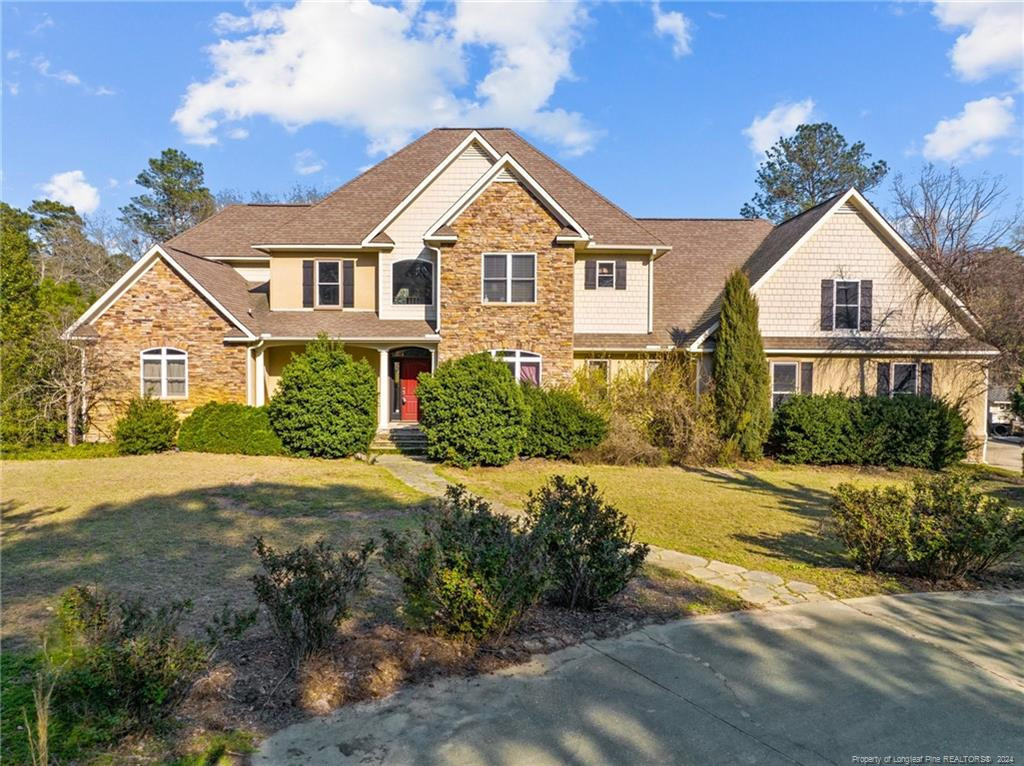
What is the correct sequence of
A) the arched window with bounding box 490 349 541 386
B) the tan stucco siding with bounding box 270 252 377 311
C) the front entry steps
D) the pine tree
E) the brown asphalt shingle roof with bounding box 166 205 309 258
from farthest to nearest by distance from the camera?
the pine tree, the brown asphalt shingle roof with bounding box 166 205 309 258, the tan stucco siding with bounding box 270 252 377 311, the arched window with bounding box 490 349 541 386, the front entry steps

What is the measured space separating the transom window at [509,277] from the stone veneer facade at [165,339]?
7436mm

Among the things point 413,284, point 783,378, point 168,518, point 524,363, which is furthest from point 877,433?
point 168,518

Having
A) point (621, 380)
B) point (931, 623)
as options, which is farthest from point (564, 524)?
point (621, 380)

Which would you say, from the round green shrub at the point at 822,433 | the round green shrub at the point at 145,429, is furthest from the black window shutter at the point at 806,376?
the round green shrub at the point at 145,429

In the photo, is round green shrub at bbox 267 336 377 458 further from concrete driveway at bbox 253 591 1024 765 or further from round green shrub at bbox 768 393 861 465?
concrete driveway at bbox 253 591 1024 765

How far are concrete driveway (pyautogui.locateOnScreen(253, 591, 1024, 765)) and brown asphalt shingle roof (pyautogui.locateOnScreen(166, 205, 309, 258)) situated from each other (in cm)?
2040

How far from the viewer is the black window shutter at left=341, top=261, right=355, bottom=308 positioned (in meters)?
20.3

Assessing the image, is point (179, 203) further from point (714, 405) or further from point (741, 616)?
point (741, 616)

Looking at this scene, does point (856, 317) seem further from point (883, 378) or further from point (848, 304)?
point (883, 378)

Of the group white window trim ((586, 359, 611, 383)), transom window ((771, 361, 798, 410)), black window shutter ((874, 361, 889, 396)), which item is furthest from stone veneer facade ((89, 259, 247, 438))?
black window shutter ((874, 361, 889, 396))

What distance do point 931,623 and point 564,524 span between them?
3409 millimetres

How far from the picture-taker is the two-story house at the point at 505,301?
704 inches

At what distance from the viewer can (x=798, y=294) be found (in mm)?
19094

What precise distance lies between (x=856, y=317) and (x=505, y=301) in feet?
35.5
